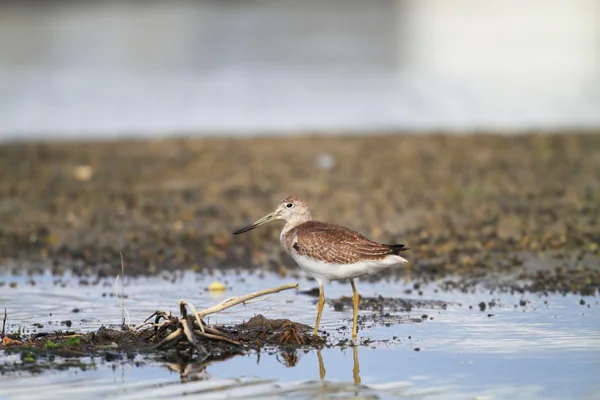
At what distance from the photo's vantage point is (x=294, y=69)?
36781 mm

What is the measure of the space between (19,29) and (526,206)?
38.8 m

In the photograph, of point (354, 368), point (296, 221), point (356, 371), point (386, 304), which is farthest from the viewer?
point (386, 304)

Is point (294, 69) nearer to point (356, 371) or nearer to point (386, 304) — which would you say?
point (386, 304)

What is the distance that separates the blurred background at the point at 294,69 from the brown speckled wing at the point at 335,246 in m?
14.5

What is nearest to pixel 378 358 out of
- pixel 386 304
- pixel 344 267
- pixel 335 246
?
pixel 344 267

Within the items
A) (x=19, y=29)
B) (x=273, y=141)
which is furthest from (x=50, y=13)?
(x=273, y=141)

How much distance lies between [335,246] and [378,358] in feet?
5.00

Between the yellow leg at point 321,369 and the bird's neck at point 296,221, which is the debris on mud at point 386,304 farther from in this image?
the yellow leg at point 321,369

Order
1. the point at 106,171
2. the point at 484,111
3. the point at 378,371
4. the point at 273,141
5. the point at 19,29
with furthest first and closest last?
the point at 19,29
the point at 484,111
the point at 273,141
the point at 106,171
the point at 378,371

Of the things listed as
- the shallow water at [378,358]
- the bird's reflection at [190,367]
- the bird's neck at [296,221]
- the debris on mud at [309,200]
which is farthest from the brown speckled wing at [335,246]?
the debris on mud at [309,200]

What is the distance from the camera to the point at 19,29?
49.3 meters

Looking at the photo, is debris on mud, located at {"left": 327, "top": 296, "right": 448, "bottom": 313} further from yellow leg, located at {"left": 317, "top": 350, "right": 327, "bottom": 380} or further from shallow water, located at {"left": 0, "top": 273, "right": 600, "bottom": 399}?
yellow leg, located at {"left": 317, "top": 350, "right": 327, "bottom": 380}

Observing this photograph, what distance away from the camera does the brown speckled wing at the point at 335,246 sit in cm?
984

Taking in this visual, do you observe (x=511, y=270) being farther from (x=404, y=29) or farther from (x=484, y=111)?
(x=404, y=29)
